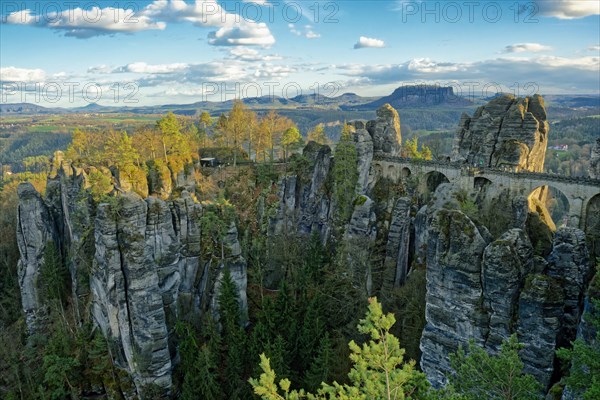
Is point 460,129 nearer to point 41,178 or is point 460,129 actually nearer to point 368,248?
point 368,248

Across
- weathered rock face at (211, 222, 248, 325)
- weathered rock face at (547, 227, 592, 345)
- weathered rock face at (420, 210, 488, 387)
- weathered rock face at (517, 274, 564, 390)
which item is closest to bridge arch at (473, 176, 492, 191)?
weathered rock face at (211, 222, 248, 325)

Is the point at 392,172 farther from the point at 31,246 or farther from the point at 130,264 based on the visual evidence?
the point at 31,246

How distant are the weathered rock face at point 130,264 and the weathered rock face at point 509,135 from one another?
96.7 ft

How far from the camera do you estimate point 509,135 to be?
→ 4675cm

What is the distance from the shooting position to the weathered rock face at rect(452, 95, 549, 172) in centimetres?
4584

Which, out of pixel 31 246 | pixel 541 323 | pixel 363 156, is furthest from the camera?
pixel 31 246

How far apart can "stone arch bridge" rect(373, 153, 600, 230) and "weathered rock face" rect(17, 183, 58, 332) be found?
4242cm

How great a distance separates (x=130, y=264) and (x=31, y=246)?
87.8 feet

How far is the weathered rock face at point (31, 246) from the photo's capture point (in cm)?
5203

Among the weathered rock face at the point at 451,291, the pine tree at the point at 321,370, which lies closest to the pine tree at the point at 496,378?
the weathered rock face at the point at 451,291

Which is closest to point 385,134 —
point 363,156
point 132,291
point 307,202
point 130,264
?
point 363,156

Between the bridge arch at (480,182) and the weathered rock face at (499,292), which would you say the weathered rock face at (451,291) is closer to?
the weathered rock face at (499,292)

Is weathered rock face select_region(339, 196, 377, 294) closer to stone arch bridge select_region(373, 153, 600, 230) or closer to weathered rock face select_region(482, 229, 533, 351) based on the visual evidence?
stone arch bridge select_region(373, 153, 600, 230)

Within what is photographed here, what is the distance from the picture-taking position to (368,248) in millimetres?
45031
